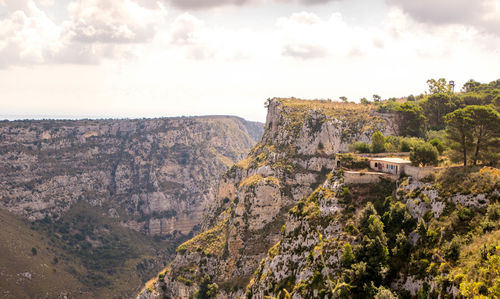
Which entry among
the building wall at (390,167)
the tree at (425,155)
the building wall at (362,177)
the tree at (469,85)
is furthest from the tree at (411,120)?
the tree at (469,85)

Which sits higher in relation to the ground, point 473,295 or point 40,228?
point 473,295

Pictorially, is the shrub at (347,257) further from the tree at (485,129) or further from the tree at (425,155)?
the tree at (485,129)

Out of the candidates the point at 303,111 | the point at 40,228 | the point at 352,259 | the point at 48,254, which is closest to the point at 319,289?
the point at 352,259

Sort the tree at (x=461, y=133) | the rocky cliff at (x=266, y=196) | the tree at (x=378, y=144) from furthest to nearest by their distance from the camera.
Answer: the rocky cliff at (x=266, y=196)
the tree at (x=378, y=144)
the tree at (x=461, y=133)

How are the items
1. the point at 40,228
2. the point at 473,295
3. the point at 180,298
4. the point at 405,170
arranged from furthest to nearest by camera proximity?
the point at 40,228
the point at 180,298
the point at 405,170
the point at 473,295

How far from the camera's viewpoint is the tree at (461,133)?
194 feet

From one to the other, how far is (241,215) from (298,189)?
795 inches

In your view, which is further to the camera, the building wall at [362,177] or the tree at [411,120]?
the tree at [411,120]

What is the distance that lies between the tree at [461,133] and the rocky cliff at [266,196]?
1913 inches

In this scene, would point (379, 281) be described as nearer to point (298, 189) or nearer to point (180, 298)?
point (298, 189)

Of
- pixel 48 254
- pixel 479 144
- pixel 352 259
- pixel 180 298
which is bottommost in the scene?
pixel 48 254

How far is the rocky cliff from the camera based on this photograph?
10481 centimetres

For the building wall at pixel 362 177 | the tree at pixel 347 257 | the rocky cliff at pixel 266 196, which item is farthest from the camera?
the rocky cliff at pixel 266 196

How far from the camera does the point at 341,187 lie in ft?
220
